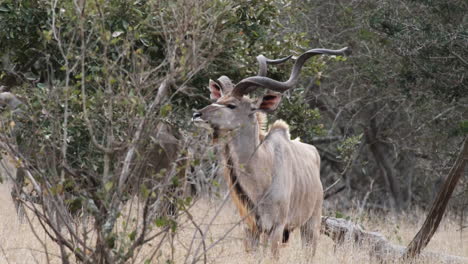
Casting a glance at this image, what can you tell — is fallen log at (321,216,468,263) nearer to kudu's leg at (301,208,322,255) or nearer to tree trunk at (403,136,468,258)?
tree trunk at (403,136,468,258)

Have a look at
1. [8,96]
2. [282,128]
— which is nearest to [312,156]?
[282,128]

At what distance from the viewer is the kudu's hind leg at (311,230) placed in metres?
7.89

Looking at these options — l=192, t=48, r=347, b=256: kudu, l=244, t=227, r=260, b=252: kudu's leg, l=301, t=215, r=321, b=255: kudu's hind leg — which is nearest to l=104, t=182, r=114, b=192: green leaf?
l=192, t=48, r=347, b=256: kudu

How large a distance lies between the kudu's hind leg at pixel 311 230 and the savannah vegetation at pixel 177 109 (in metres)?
0.17

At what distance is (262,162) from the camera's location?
7.17 m

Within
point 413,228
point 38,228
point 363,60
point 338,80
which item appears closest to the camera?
point 38,228

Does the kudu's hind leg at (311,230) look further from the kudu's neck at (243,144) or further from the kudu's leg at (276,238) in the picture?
the kudu's neck at (243,144)

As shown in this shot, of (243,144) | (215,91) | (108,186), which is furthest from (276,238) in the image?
(108,186)

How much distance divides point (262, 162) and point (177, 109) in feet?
4.27

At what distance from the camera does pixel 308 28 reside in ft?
40.2

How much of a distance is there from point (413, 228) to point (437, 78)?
211cm

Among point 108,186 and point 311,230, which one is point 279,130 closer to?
point 311,230

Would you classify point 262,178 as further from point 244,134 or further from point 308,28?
point 308,28

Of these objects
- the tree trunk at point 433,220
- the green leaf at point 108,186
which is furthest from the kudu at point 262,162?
the green leaf at point 108,186
